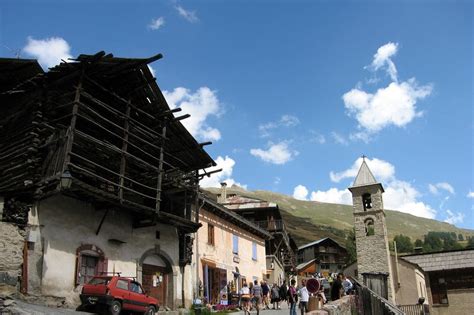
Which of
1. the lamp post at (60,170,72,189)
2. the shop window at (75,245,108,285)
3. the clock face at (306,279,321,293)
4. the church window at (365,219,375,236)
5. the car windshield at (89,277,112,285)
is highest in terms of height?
the church window at (365,219,375,236)

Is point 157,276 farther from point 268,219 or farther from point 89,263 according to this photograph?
point 268,219

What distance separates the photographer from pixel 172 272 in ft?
73.5

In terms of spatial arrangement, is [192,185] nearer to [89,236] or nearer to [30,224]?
[89,236]

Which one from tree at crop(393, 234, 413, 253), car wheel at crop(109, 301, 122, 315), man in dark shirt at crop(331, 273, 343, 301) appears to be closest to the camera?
car wheel at crop(109, 301, 122, 315)

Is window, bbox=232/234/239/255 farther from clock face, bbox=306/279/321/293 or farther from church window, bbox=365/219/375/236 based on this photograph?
clock face, bbox=306/279/321/293

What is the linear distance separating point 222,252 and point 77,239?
45.6 feet

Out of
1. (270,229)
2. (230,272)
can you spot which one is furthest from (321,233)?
(230,272)

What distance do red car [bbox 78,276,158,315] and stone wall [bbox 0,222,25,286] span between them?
7.76 feet

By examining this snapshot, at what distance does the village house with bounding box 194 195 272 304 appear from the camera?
2667 centimetres

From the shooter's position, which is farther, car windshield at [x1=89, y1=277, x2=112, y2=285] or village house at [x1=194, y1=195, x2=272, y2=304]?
village house at [x1=194, y1=195, x2=272, y2=304]

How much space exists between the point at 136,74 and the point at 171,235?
325 inches

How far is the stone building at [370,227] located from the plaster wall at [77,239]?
75.5ft

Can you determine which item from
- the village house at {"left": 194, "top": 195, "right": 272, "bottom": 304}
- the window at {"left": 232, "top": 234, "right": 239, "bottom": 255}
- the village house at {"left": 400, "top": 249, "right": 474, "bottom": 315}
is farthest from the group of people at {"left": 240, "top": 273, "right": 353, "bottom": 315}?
the village house at {"left": 400, "top": 249, "right": 474, "bottom": 315}

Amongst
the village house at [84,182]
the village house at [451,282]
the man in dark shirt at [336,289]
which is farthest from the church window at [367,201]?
the man in dark shirt at [336,289]
